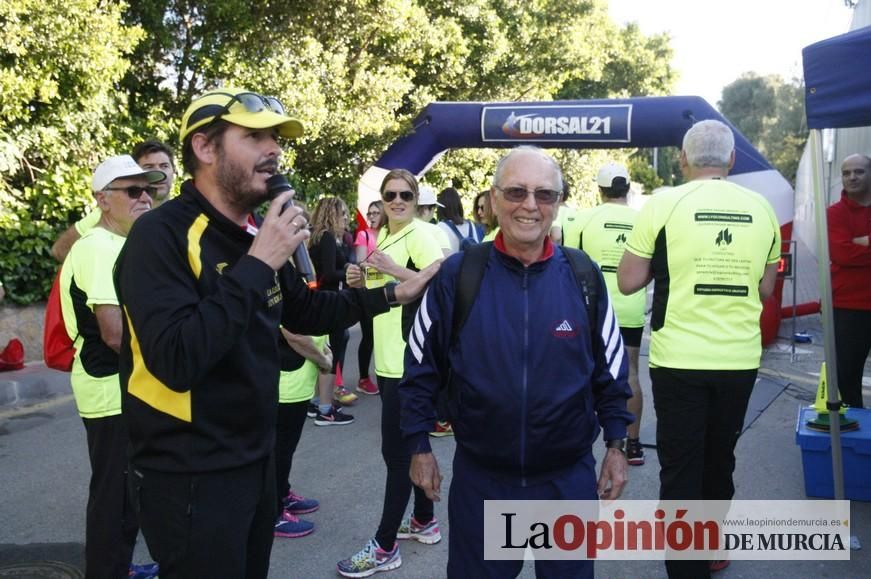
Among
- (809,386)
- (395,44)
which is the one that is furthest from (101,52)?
(809,386)

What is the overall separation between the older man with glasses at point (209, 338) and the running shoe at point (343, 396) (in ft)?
17.4

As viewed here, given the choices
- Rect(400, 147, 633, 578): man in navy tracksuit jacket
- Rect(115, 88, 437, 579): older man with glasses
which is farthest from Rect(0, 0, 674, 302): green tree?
Rect(400, 147, 633, 578): man in navy tracksuit jacket

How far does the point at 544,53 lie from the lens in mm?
19969

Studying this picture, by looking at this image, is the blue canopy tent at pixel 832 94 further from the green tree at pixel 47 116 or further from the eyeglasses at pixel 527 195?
the green tree at pixel 47 116

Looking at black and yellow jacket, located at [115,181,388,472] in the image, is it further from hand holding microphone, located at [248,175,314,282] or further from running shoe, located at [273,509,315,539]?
running shoe, located at [273,509,315,539]

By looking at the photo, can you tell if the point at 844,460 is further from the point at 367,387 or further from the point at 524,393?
the point at 367,387

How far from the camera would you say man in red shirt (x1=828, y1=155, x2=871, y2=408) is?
540 centimetres

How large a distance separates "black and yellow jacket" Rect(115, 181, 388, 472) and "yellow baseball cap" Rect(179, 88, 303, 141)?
20 centimetres

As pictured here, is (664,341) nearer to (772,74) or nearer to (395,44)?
(395,44)

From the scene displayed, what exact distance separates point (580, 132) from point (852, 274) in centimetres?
527

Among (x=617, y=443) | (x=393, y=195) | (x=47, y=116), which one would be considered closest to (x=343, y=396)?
(x=393, y=195)

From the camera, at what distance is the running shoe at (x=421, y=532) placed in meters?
4.37

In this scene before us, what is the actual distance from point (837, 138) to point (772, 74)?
4865cm

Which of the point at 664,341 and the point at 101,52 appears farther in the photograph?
the point at 101,52
